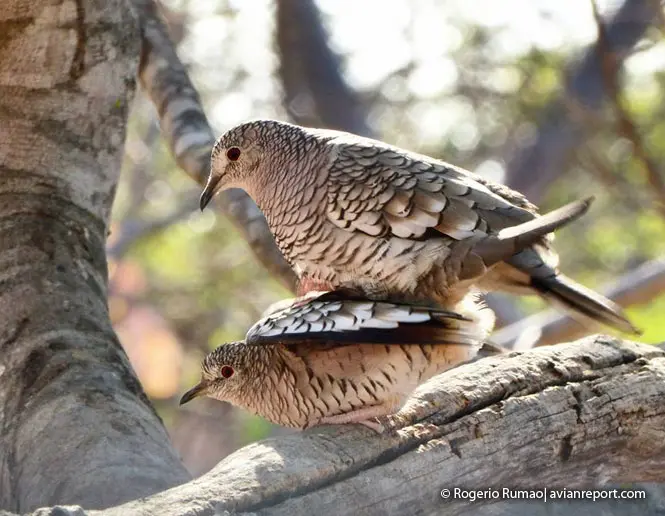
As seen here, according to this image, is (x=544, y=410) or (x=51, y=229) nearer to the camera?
(x=544, y=410)

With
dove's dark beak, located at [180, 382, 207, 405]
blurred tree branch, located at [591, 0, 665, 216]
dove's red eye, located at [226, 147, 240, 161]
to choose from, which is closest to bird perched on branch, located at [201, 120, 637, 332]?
dove's red eye, located at [226, 147, 240, 161]

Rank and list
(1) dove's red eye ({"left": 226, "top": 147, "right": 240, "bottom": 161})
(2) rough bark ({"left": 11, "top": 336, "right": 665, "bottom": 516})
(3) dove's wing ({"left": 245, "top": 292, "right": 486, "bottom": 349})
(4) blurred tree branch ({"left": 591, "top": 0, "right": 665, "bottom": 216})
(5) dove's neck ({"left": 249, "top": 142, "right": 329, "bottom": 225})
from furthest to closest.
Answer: (4) blurred tree branch ({"left": 591, "top": 0, "right": 665, "bottom": 216})
(1) dove's red eye ({"left": 226, "top": 147, "right": 240, "bottom": 161})
(5) dove's neck ({"left": 249, "top": 142, "right": 329, "bottom": 225})
(3) dove's wing ({"left": 245, "top": 292, "right": 486, "bottom": 349})
(2) rough bark ({"left": 11, "top": 336, "right": 665, "bottom": 516})

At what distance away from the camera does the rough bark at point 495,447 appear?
2.44m

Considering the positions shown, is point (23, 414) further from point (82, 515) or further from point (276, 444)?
A: point (82, 515)

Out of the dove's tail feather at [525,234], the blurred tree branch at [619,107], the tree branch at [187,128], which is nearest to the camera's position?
the dove's tail feather at [525,234]

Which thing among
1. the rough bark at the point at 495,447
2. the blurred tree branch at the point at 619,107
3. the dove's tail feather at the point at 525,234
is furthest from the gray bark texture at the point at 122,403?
the blurred tree branch at the point at 619,107

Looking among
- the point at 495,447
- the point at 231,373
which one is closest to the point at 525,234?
the point at 495,447

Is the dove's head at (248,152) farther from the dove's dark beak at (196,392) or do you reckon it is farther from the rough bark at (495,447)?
the rough bark at (495,447)

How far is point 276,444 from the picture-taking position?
2547 millimetres

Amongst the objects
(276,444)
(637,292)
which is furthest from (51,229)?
(637,292)

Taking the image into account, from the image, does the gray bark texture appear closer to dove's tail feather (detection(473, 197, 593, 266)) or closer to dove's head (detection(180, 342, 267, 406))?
dove's head (detection(180, 342, 267, 406))

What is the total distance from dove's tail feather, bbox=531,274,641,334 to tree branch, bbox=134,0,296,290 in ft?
5.11

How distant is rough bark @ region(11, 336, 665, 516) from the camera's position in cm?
244

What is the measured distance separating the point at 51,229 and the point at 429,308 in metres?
1.42
